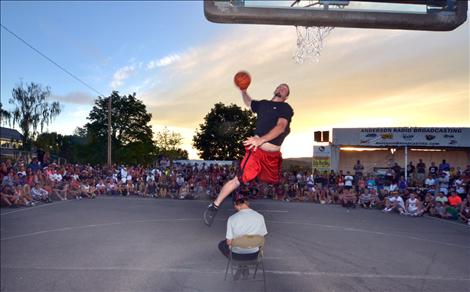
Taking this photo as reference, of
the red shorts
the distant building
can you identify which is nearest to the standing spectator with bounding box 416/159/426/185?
the red shorts

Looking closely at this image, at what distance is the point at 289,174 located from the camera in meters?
23.0

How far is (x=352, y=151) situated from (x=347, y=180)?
853cm

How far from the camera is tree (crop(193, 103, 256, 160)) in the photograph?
173 ft

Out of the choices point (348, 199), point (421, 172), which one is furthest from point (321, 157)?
point (348, 199)

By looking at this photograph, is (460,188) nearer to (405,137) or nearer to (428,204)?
(428,204)

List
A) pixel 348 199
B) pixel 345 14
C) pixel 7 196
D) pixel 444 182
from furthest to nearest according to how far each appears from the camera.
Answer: pixel 444 182, pixel 348 199, pixel 7 196, pixel 345 14

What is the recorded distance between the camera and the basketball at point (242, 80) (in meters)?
5.36

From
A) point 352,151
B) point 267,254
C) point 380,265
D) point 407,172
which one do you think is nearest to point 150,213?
point 267,254

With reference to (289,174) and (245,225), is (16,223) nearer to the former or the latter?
(245,225)

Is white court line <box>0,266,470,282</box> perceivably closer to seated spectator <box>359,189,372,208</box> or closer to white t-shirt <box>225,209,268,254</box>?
white t-shirt <box>225,209,268,254</box>

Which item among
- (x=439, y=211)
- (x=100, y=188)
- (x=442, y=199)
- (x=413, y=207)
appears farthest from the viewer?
(x=100, y=188)

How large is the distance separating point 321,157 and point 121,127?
3627 centimetres

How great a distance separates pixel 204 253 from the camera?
8656 mm

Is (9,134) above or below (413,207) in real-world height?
above
